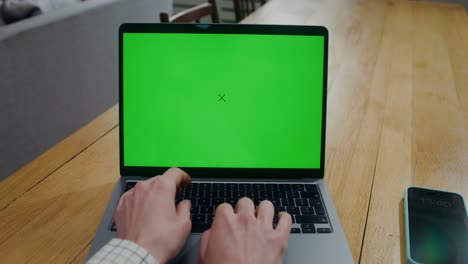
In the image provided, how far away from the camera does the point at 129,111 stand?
691 mm

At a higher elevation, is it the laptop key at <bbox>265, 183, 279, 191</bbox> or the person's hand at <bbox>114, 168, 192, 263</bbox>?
the person's hand at <bbox>114, 168, 192, 263</bbox>

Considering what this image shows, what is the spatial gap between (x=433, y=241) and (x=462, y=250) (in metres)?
0.04

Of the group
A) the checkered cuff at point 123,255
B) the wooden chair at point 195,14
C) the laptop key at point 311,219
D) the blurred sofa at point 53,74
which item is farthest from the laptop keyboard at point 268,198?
the blurred sofa at point 53,74

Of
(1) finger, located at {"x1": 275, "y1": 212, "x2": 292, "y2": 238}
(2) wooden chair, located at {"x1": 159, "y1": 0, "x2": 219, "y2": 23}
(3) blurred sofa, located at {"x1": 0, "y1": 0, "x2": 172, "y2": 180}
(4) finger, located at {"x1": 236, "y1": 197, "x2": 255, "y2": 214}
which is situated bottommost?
(3) blurred sofa, located at {"x1": 0, "y1": 0, "x2": 172, "y2": 180}

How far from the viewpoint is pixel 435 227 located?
2.03 feet

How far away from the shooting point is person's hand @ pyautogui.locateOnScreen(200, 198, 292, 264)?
1.60ft

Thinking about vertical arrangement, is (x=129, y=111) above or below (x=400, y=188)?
above

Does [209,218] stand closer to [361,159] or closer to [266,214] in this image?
[266,214]

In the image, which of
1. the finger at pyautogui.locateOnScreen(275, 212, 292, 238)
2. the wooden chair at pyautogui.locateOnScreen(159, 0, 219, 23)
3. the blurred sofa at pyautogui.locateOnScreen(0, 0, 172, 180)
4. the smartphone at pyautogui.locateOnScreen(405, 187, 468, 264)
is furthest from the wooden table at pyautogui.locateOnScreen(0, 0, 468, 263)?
the blurred sofa at pyautogui.locateOnScreen(0, 0, 172, 180)

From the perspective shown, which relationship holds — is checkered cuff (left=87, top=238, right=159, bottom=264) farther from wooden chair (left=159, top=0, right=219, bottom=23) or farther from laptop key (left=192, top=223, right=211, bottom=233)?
wooden chair (left=159, top=0, right=219, bottom=23)

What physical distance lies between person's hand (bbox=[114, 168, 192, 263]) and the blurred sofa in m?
→ 1.13

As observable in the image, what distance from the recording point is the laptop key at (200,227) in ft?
1.94

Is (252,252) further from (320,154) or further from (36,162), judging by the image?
(36,162)

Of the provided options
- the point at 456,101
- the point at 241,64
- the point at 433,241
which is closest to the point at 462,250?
the point at 433,241
